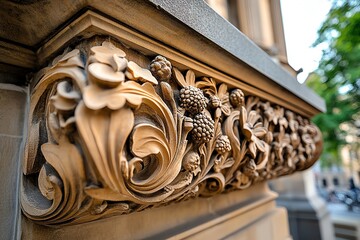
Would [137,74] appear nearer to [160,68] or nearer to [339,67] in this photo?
[160,68]

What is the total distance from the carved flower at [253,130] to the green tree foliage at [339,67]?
1.47 m

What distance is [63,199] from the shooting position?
29cm

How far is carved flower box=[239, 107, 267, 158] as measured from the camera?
56 centimetres

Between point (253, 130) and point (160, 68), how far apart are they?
13.6 inches

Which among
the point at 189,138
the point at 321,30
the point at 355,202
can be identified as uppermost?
the point at 321,30

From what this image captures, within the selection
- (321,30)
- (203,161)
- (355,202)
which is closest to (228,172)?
(203,161)

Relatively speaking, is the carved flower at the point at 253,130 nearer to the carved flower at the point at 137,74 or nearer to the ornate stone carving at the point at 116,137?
the ornate stone carving at the point at 116,137

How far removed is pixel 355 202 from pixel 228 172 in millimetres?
4135

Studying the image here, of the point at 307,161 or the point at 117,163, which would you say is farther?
the point at 307,161

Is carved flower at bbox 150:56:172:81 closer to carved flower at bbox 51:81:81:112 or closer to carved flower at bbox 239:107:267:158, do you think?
carved flower at bbox 51:81:81:112

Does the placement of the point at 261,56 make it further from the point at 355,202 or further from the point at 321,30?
the point at 355,202

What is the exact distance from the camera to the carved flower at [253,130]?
0.56 m

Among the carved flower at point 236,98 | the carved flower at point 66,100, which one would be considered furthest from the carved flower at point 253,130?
the carved flower at point 66,100

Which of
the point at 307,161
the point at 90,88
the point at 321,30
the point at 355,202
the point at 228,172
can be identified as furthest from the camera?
the point at 355,202
